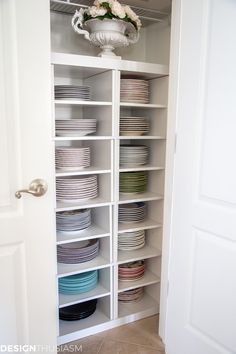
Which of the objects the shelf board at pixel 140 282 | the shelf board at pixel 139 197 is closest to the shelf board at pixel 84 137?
the shelf board at pixel 139 197

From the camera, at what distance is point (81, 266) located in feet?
5.61

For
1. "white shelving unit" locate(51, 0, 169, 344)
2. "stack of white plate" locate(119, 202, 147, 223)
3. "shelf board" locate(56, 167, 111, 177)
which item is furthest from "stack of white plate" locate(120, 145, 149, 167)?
"stack of white plate" locate(119, 202, 147, 223)

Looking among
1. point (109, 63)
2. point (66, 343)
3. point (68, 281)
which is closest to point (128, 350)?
point (66, 343)

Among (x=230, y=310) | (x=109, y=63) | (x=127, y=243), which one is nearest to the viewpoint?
(x=230, y=310)

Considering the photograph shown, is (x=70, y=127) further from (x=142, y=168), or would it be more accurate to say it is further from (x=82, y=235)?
(x=82, y=235)

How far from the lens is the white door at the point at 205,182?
1197mm

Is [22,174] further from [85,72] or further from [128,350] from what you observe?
[128,350]

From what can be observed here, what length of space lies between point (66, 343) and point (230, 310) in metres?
1.02

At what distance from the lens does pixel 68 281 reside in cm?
177

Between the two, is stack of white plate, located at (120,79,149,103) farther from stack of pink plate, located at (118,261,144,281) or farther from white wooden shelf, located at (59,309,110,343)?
white wooden shelf, located at (59,309,110,343)

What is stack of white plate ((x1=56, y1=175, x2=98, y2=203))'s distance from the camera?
5.33 ft

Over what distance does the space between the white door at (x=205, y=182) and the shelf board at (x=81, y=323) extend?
54 cm

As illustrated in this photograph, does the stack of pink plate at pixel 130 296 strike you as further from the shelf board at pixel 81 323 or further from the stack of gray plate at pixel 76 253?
the stack of gray plate at pixel 76 253

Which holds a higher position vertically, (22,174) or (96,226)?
(22,174)
